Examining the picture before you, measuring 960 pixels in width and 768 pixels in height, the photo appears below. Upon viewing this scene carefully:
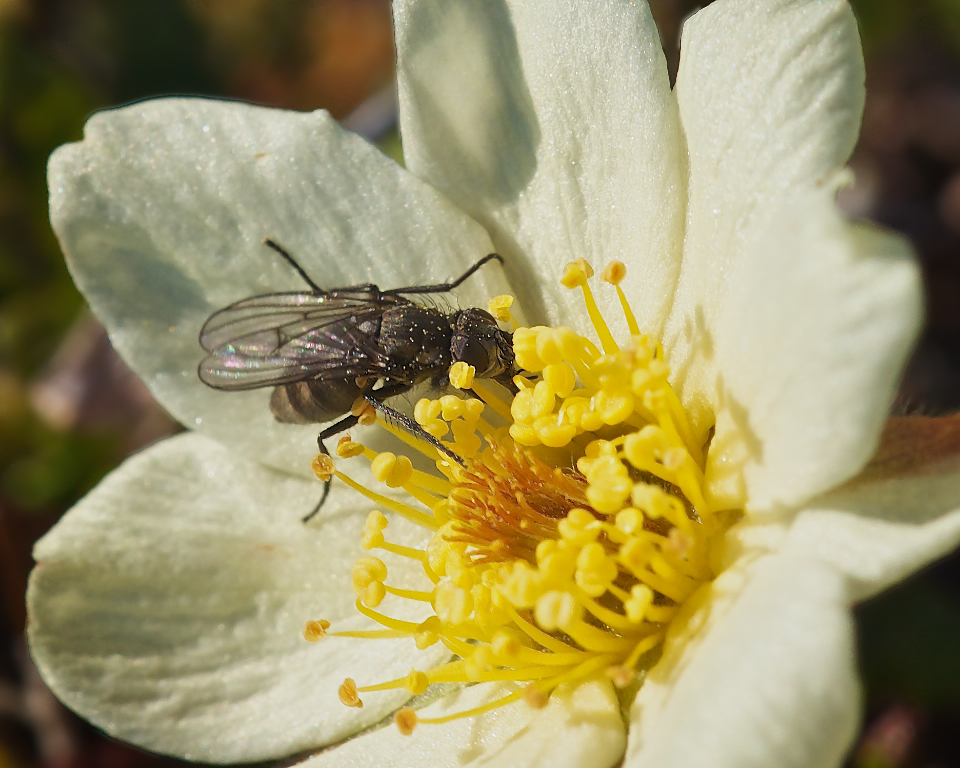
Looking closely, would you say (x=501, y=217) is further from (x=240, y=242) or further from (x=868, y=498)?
(x=868, y=498)

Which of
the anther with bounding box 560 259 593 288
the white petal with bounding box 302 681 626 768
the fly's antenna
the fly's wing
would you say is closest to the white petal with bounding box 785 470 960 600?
the white petal with bounding box 302 681 626 768

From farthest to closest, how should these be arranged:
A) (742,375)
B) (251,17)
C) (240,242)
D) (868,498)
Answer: (251,17) → (240,242) → (742,375) → (868,498)

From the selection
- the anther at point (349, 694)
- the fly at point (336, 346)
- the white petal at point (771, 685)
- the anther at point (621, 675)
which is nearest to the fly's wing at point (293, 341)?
the fly at point (336, 346)

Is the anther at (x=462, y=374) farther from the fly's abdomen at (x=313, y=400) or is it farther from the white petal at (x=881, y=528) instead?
the white petal at (x=881, y=528)

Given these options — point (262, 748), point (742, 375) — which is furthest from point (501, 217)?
point (262, 748)

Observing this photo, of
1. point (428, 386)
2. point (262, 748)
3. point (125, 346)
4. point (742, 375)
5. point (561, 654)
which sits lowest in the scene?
point (262, 748)

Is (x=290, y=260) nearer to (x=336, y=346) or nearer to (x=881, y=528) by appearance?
(x=336, y=346)

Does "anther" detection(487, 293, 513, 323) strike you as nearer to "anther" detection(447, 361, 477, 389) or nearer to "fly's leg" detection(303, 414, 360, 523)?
"anther" detection(447, 361, 477, 389)
